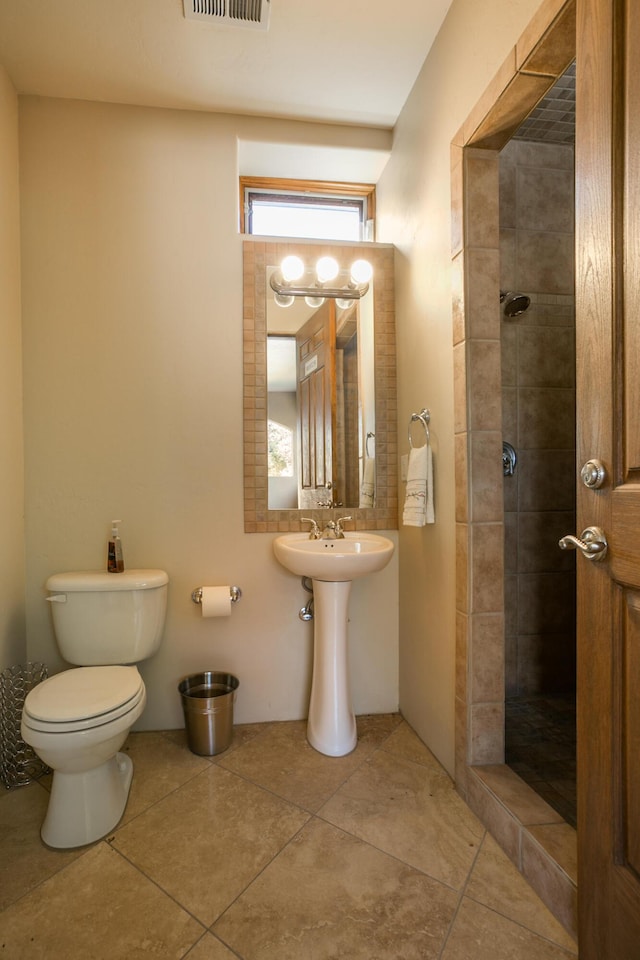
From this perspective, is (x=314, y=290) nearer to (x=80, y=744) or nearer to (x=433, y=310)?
(x=433, y=310)

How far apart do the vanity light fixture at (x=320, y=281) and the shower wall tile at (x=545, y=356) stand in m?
0.79

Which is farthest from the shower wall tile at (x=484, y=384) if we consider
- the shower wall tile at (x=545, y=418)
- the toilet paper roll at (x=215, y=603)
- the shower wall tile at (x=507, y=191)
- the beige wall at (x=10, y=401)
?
the beige wall at (x=10, y=401)

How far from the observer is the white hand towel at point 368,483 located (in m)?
2.37

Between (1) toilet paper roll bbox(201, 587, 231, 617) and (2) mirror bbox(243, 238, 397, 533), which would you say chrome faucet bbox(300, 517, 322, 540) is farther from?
(1) toilet paper roll bbox(201, 587, 231, 617)

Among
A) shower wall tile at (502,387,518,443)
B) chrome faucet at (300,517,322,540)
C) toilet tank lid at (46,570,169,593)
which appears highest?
shower wall tile at (502,387,518,443)

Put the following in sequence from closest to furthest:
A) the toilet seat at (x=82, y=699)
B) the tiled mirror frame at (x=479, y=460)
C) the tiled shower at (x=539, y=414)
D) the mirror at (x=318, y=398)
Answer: the toilet seat at (x=82, y=699) < the tiled mirror frame at (x=479, y=460) < the mirror at (x=318, y=398) < the tiled shower at (x=539, y=414)

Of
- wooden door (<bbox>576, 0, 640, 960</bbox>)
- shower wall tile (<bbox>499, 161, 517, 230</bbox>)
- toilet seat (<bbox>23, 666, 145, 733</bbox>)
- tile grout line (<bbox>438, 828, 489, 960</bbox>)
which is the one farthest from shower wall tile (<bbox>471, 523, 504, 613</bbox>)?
shower wall tile (<bbox>499, 161, 517, 230</bbox>)

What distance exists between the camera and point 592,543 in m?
1.04

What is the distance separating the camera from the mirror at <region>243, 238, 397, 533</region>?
7.49 feet

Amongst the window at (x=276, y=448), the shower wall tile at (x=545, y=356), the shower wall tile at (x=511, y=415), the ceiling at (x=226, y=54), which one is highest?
the ceiling at (x=226, y=54)

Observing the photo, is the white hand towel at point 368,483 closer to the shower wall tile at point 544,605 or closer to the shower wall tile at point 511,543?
the shower wall tile at point 511,543

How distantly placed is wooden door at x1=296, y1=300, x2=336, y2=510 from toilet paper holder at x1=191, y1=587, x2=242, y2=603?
0.48 m

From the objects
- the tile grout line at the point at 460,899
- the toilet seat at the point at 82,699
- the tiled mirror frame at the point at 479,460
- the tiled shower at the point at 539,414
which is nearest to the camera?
the tile grout line at the point at 460,899

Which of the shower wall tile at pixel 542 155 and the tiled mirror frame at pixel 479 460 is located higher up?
the shower wall tile at pixel 542 155
